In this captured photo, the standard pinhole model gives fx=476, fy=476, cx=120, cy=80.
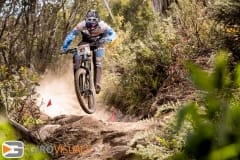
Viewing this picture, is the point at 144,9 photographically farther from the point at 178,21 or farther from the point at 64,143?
the point at 64,143

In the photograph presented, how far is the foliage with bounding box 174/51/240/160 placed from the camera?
93 cm

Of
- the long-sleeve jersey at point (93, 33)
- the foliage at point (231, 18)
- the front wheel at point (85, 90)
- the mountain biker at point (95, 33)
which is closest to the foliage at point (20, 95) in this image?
the front wheel at point (85, 90)

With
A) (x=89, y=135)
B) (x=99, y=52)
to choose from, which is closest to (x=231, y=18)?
(x=89, y=135)

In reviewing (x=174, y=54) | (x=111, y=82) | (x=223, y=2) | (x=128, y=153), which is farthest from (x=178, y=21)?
(x=128, y=153)

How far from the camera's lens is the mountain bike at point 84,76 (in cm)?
621

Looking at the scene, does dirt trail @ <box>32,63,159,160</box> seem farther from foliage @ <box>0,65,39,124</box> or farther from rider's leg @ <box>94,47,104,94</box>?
rider's leg @ <box>94,47,104,94</box>

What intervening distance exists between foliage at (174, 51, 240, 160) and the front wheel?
17.2 ft

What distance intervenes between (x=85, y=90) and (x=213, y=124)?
17.5ft

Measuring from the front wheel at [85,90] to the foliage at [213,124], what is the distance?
17.2ft

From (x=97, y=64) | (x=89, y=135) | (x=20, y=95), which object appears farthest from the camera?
(x=97, y=64)

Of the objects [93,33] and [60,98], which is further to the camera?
[60,98]

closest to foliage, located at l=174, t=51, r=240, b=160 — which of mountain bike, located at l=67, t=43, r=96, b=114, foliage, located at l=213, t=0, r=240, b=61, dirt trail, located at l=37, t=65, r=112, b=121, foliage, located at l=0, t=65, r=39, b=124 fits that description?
foliage, located at l=213, t=0, r=240, b=61

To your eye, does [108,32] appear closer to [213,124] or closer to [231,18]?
[231,18]

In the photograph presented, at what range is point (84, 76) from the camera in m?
6.33
